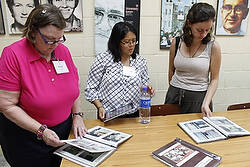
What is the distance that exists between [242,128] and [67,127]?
44.5 inches

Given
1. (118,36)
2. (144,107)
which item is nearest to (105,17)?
(118,36)

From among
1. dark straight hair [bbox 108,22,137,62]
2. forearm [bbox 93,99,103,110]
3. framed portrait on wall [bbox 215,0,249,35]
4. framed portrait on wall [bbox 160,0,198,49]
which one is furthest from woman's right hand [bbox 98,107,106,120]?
framed portrait on wall [bbox 215,0,249,35]

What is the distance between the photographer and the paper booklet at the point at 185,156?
1047 millimetres

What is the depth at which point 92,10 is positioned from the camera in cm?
215

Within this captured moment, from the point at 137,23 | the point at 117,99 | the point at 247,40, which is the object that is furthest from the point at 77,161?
the point at 247,40

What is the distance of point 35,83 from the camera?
112cm

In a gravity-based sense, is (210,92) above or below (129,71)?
below

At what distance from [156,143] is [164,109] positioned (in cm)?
56

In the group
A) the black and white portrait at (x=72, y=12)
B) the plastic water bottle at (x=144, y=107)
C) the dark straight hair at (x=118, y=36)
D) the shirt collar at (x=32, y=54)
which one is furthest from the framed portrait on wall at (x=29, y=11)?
the plastic water bottle at (x=144, y=107)

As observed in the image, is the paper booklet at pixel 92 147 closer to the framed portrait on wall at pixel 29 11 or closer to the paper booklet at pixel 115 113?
the paper booklet at pixel 115 113

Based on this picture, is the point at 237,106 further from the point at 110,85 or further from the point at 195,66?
the point at 110,85

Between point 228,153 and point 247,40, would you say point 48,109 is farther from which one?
point 247,40

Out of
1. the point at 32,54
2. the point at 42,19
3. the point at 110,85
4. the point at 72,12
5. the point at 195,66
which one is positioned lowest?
the point at 110,85

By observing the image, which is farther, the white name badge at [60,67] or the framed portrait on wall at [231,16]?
the framed portrait on wall at [231,16]
